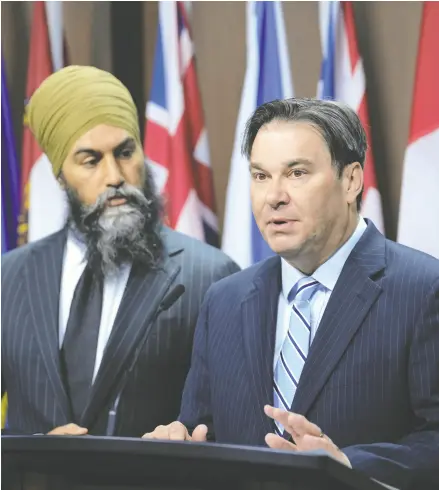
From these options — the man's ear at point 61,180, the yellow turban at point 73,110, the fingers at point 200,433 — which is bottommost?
the fingers at point 200,433

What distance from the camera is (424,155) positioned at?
361cm

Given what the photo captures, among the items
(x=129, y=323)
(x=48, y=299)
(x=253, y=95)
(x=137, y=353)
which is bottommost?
(x=137, y=353)

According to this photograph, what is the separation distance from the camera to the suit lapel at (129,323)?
296cm

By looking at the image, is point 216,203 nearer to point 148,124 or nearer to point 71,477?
point 148,124

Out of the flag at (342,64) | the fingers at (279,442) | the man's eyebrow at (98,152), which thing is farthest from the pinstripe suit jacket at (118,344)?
the fingers at (279,442)

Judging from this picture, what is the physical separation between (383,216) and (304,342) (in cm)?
136

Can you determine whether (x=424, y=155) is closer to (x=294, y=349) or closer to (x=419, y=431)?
(x=294, y=349)

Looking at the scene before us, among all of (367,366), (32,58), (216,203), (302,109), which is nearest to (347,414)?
(367,366)

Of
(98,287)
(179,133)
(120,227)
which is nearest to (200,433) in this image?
(98,287)

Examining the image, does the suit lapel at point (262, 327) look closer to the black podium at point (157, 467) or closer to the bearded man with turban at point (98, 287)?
the bearded man with turban at point (98, 287)

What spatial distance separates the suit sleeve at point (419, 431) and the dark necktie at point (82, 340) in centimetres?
115

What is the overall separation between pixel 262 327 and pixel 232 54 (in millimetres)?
1799

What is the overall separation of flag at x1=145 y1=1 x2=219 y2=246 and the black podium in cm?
223

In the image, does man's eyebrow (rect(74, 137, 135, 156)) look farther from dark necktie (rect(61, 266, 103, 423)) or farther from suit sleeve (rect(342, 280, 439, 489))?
suit sleeve (rect(342, 280, 439, 489))
